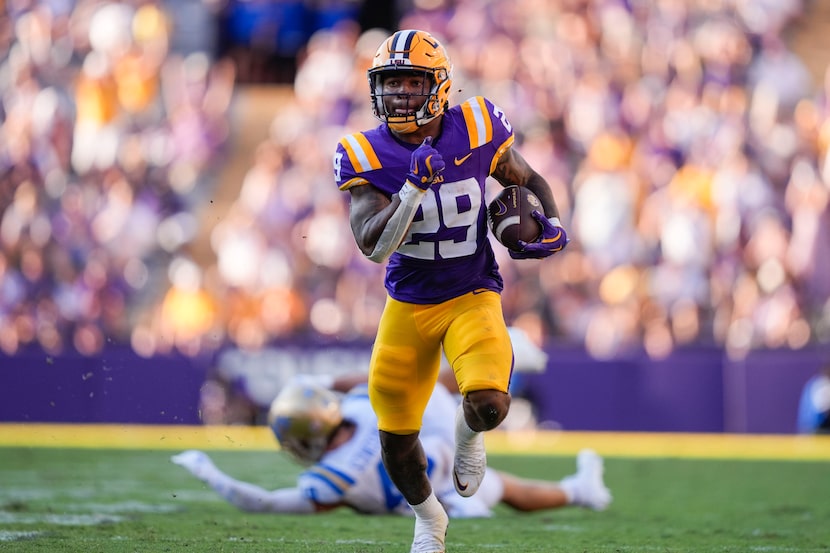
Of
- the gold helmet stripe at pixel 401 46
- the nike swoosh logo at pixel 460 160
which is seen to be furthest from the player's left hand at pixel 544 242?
the gold helmet stripe at pixel 401 46

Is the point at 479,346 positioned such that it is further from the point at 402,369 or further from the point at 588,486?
the point at 588,486

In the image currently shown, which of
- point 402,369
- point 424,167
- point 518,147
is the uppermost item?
point 518,147

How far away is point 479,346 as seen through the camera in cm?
457

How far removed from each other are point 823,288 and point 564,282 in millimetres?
2146

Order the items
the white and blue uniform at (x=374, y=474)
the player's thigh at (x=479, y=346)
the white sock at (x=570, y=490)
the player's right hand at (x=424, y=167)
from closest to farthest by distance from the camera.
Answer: the player's right hand at (x=424, y=167)
the player's thigh at (x=479, y=346)
the white and blue uniform at (x=374, y=474)
the white sock at (x=570, y=490)

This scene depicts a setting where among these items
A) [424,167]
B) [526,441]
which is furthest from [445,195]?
[526,441]

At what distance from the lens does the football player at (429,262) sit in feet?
15.0

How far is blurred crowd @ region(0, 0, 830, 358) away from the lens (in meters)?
11.2

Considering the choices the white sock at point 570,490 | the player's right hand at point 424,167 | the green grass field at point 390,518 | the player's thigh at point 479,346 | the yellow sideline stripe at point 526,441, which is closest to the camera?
the player's right hand at point 424,167

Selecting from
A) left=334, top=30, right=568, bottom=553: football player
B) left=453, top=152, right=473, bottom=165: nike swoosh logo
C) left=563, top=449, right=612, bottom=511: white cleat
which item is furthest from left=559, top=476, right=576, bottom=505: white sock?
left=453, top=152, right=473, bottom=165: nike swoosh logo

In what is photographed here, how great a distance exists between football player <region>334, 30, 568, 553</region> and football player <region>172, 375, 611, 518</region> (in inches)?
46.2

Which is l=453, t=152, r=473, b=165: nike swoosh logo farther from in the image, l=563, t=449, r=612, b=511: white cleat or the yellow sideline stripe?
the yellow sideline stripe

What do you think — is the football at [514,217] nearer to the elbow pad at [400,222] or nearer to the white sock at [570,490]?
the elbow pad at [400,222]

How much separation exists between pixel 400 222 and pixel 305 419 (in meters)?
1.83
